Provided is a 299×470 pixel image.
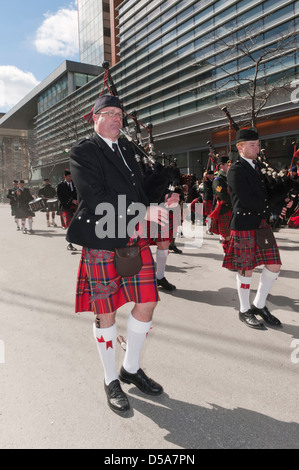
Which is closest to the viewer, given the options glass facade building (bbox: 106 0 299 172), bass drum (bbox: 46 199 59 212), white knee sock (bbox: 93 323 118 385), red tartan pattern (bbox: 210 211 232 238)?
white knee sock (bbox: 93 323 118 385)

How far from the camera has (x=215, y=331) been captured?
330cm

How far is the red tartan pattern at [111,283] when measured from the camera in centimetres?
219

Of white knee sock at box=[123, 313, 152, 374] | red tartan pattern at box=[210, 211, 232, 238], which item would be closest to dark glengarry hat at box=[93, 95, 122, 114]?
white knee sock at box=[123, 313, 152, 374]

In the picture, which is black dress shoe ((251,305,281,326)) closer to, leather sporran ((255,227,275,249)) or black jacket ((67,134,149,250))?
leather sporran ((255,227,275,249))

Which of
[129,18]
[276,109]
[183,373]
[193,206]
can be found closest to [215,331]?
[183,373]

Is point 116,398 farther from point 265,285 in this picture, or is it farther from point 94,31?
point 94,31

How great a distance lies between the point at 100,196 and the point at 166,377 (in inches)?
57.4

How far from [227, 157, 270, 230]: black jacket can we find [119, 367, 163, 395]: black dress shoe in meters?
1.81

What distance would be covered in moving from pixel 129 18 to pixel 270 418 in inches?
1418

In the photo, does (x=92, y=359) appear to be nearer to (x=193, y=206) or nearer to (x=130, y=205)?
(x=130, y=205)

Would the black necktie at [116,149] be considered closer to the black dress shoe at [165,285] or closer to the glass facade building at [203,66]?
the black dress shoe at [165,285]

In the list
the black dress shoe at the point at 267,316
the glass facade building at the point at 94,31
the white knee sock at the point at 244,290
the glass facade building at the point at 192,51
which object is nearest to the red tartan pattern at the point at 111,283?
the white knee sock at the point at 244,290

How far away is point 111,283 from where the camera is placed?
7.25 ft

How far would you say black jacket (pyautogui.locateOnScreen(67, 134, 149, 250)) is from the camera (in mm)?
2094
